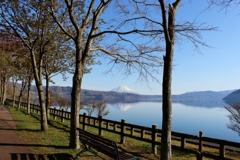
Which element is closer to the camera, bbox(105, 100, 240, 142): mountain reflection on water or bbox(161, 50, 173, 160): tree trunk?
bbox(161, 50, 173, 160): tree trunk

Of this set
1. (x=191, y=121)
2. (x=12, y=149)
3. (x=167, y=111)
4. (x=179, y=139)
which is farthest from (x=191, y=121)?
(x=167, y=111)

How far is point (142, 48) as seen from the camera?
860cm

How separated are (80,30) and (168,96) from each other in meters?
4.90

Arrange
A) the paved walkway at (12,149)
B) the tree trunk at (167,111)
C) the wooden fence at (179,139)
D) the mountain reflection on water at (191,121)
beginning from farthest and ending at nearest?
the mountain reflection on water at (191,121) → the paved walkway at (12,149) → the wooden fence at (179,139) → the tree trunk at (167,111)

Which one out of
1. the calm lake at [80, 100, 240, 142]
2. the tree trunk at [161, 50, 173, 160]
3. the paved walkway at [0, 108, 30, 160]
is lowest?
the calm lake at [80, 100, 240, 142]

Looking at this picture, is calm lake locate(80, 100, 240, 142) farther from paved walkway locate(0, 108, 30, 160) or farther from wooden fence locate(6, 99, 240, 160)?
paved walkway locate(0, 108, 30, 160)

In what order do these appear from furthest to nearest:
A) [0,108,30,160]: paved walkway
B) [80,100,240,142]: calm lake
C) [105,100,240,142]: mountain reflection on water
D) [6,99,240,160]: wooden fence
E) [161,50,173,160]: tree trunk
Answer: [80,100,240,142]: calm lake → [105,100,240,142]: mountain reflection on water → [0,108,30,160]: paved walkway → [6,99,240,160]: wooden fence → [161,50,173,160]: tree trunk

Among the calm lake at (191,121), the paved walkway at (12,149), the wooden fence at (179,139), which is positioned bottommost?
the calm lake at (191,121)

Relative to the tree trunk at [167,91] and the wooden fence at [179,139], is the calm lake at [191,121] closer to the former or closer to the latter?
the wooden fence at [179,139]

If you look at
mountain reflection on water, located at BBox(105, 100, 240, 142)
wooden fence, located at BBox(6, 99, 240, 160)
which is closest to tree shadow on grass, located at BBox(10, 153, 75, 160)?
wooden fence, located at BBox(6, 99, 240, 160)

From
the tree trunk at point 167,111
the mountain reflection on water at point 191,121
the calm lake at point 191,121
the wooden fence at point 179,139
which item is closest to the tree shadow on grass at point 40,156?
the tree trunk at point 167,111

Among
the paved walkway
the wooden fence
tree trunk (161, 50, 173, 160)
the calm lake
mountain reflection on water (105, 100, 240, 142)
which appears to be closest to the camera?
tree trunk (161, 50, 173, 160)

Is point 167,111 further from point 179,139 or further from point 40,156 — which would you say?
point 179,139

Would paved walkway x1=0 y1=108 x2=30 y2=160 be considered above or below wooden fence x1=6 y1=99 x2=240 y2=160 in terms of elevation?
below
